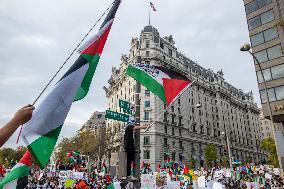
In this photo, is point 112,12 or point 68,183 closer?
point 112,12

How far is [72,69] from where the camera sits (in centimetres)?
438

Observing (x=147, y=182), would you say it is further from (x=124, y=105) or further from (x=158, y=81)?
(x=158, y=81)

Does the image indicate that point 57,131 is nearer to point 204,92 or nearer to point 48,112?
point 48,112

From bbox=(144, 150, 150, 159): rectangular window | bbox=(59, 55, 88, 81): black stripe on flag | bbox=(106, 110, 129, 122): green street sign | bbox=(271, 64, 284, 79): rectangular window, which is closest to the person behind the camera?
bbox=(59, 55, 88, 81): black stripe on flag

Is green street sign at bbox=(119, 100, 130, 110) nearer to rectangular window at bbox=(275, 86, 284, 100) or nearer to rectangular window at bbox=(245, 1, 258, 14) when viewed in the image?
rectangular window at bbox=(275, 86, 284, 100)

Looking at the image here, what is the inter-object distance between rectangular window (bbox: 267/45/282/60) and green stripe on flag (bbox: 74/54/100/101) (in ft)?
113

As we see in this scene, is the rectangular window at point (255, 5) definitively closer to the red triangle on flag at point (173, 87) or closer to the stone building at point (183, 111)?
the stone building at point (183, 111)

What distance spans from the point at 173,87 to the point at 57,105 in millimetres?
5506

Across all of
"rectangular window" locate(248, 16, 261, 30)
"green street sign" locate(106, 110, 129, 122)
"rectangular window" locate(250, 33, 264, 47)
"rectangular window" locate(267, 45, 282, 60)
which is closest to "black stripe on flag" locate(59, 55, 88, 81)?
"green street sign" locate(106, 110, 129, 122)

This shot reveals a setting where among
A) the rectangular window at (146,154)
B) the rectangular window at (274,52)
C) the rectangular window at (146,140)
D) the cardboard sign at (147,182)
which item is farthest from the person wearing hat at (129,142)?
the rectangular window at (146,140)

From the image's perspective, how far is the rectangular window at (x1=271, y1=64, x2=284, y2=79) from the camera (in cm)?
3369

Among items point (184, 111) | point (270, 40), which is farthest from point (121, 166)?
point (184, 111)

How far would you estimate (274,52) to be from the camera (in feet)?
113

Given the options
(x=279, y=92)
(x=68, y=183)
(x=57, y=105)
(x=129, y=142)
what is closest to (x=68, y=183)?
(x=68, y=183)
